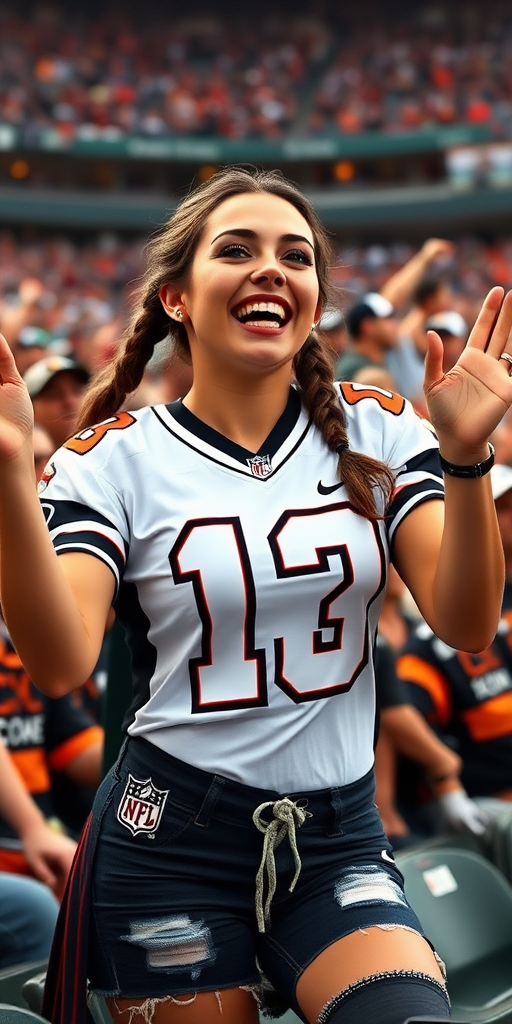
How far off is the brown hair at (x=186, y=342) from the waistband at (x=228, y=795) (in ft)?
1.33

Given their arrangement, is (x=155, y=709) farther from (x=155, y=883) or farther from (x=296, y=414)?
(x=296, y=414)

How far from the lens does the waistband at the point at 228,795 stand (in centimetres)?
166

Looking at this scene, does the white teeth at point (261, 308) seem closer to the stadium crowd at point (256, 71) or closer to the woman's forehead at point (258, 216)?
the woman's forehead at point (258, 216)

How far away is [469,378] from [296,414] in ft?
1.09

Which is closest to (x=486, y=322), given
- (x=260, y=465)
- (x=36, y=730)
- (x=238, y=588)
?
(x=260, y=465)

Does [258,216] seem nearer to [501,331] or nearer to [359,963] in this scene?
[501,331]

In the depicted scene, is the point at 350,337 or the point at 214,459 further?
the point at 350,337

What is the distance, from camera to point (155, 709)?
5.64ft

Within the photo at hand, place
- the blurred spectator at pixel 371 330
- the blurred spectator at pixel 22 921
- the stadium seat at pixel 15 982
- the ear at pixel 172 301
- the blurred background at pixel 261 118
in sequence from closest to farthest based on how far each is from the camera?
the ear at pixel 172 301, the stadium seat at pixel 15 982, the blurred spectator at pixel 22 921, the blurred spectator at pixel 371 330, the blurred background at pixel 261 118

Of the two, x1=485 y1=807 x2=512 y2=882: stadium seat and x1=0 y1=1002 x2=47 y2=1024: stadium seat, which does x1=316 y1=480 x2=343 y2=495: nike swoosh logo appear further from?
x1=485 y1=807 x2=512 y2=882: stadium seat

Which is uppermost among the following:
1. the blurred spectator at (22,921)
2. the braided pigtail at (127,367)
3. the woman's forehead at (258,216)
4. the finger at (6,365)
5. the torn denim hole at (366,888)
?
the woman's forehead at (258,216)

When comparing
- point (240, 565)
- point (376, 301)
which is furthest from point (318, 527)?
point (376, 301)

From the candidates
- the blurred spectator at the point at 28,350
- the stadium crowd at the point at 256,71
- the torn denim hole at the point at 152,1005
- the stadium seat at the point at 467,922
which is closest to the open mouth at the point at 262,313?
the torn denim hole at the point at 152,1005

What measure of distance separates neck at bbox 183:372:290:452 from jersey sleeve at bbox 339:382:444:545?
0.41ft
